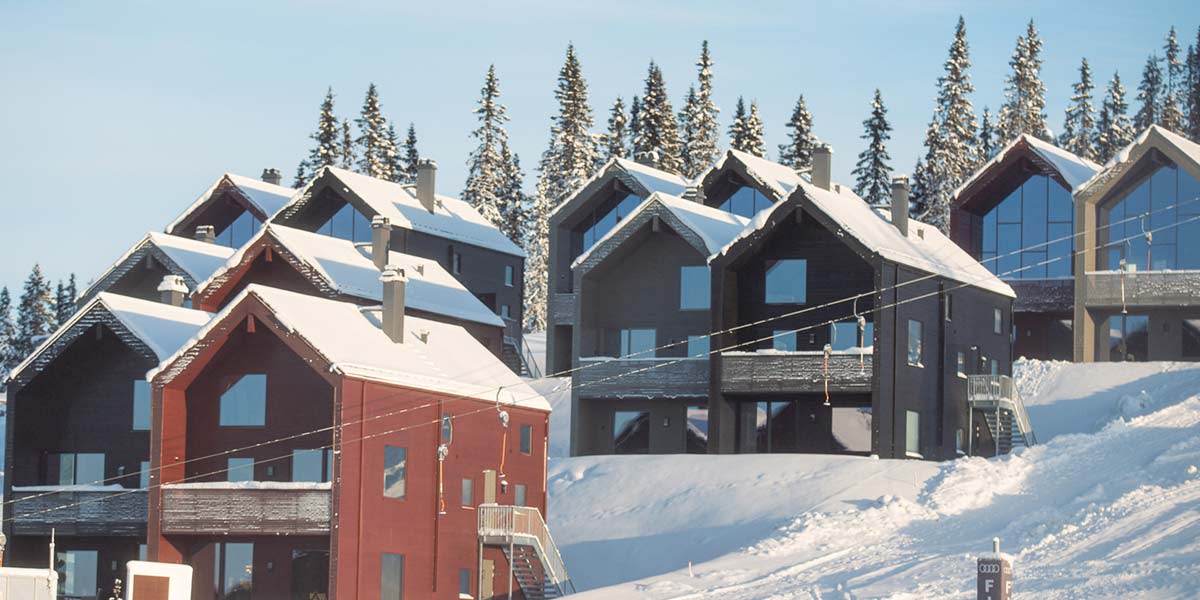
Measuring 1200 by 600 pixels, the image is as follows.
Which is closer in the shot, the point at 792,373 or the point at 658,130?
the point at 792,373

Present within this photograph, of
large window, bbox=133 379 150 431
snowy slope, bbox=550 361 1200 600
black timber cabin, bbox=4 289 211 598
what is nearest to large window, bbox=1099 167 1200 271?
snowy slope, bbox=550 361 1200 600

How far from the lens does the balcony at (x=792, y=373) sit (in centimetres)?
5641

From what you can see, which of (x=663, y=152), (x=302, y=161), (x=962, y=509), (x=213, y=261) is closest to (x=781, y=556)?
(x=962, y=509)

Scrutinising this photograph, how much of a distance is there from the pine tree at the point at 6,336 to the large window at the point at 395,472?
6226cm

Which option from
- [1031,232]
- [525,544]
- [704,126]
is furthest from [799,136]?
[525,544]

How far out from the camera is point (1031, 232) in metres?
74.1

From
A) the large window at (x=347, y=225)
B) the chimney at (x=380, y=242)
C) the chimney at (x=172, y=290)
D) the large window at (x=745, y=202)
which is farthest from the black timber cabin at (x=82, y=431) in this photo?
the large window at (x=745, y=202)

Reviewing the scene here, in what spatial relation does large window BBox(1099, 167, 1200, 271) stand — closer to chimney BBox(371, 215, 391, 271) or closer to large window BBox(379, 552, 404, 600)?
chimney BBox(371, 215, 391, 271)

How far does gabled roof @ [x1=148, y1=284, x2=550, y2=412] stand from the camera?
1833 inches

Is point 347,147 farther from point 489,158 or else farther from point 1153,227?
point 1153,227

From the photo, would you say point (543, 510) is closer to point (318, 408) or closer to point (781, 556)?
point (318, 408)

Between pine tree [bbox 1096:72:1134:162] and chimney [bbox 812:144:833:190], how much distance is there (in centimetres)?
4594

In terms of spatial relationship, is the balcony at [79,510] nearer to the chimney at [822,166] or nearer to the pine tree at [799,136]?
the chimney at [822,166]

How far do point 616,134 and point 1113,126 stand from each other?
1140 inches
